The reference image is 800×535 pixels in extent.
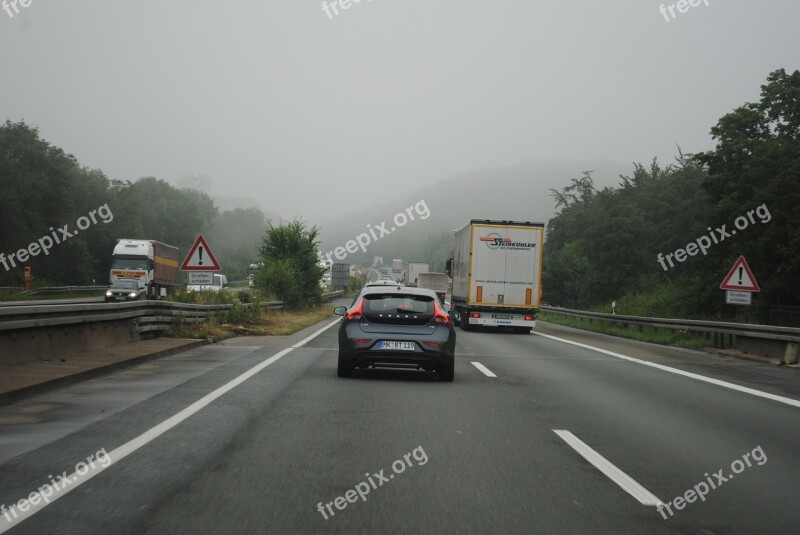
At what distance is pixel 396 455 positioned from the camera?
6.27 metres

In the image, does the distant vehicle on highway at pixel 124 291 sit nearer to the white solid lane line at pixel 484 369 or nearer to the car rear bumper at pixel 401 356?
the white solid lane line at pixel 484 369

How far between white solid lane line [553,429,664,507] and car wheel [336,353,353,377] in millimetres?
4535

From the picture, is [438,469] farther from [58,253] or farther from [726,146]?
[58,253]

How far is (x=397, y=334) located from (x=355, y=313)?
73 centimetres

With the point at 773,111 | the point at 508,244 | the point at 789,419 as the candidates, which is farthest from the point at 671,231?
the point at 789,419

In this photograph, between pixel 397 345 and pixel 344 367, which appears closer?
pixel 397 345

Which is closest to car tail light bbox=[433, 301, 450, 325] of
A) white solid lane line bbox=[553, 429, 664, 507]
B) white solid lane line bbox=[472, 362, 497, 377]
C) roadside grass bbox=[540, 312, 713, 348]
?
white solid lane line bbox=[472, 362, 497, 377]

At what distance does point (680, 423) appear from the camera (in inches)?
330

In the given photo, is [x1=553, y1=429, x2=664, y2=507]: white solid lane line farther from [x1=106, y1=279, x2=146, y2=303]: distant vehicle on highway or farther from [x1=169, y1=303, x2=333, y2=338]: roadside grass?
[x1=106, y1=279, x2=146, y2=303]: distant vehicle on highway

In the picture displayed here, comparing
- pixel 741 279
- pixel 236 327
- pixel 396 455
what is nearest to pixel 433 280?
pixel 236 327

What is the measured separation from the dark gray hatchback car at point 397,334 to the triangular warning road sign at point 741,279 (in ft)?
33.9

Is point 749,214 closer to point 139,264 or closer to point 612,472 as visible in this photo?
point 139,264

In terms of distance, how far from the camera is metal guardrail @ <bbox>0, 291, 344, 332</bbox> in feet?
34.2

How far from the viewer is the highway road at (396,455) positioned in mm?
4566
